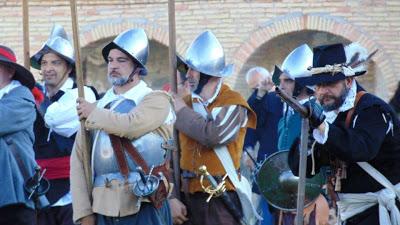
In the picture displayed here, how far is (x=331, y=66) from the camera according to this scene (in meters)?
7.57

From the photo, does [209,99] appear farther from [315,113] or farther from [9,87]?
[315,113]

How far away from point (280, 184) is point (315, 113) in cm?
324

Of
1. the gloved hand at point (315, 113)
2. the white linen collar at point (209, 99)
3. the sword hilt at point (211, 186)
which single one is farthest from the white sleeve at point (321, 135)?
the white linen collar at point (209, 99)

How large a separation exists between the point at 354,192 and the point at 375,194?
0.13 m

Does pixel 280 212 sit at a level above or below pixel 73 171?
below

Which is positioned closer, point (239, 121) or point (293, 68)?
point (239, 121)

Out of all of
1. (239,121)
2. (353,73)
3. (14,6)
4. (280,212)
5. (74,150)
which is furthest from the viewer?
(14,6)

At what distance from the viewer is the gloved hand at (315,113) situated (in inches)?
272

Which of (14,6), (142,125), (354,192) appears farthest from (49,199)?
(14,6)

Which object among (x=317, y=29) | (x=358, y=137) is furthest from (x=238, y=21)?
(x=358, y=137)

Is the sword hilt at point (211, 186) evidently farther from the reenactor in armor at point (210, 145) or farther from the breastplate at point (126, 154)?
the breastplate at point (126, 154)

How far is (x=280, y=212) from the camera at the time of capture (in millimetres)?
11023

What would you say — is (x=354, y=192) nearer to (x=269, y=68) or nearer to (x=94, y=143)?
(x=94, y=143)

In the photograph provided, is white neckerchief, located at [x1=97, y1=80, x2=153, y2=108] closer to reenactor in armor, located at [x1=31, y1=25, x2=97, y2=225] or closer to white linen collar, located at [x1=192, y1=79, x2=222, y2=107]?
Answer: white linen collar, located at [x1=192, y1=79, x2=222, y2=107]
